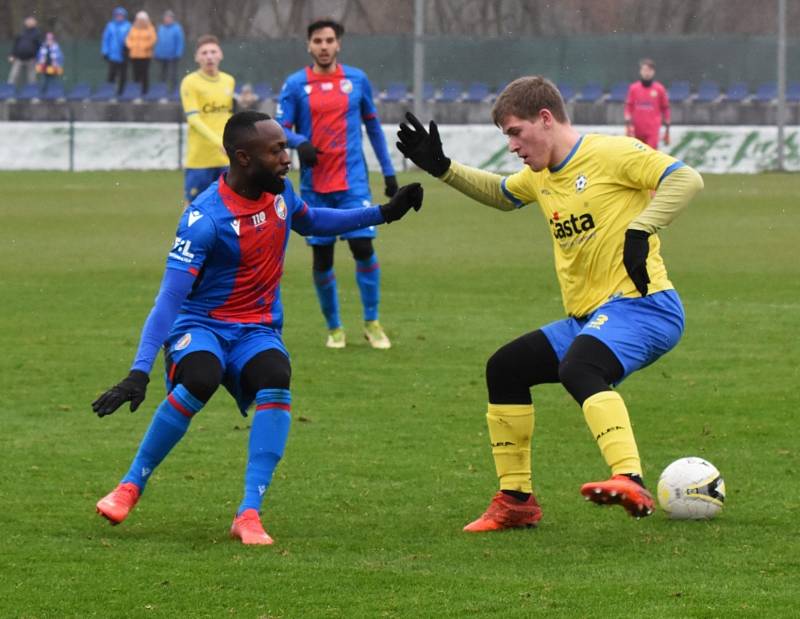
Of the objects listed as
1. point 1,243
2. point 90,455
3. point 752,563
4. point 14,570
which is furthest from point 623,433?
point 1,243

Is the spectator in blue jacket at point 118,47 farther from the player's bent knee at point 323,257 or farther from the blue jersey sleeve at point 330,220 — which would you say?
the blue jersey sleeve at point 330,220

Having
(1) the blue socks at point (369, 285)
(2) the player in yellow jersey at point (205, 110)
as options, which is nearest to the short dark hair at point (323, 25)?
(1) the blue socks at point (369, 285)

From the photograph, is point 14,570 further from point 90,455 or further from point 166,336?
point 90,455

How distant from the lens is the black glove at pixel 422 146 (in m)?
6.88

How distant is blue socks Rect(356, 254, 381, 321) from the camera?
1214cm

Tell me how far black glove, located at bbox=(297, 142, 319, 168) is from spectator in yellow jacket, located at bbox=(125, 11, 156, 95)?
30623 mm

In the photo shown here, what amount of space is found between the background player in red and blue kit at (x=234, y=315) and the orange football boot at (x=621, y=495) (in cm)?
132

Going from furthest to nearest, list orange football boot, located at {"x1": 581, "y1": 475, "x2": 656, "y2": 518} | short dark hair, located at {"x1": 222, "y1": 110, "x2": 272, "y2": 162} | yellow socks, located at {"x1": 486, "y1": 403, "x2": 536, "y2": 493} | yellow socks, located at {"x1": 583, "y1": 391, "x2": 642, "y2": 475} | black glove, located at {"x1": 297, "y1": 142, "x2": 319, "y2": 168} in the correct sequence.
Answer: black glove, located at {"x1": 297, "y1": 142, "x2": 319, "y2": 168}
yellow socks, located at {"x1": 486, "y1": 403, "x2": 536, "y2": 493}
short dark hair, located at {"x1": 222, "y1": 110, "x2": 272, "y2": 162}
yellow socks, located at {"x1": 583, "y1": 391, "x2": 642, "y2": 475}
orange football boot, located at {"x1": 581, "y1": 475, "x2": 656, "y2": 518}

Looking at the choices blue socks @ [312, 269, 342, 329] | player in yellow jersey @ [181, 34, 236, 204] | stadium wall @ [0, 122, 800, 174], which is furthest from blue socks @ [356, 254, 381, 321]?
Result: stadium wall @ [0, 122, 800, 174]

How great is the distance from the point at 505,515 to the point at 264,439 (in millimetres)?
990

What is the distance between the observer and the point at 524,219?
24594 millimetres

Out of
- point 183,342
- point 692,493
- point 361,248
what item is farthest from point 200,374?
point 361,248

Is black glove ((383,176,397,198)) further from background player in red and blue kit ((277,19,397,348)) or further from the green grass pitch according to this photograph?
the green grass pitch

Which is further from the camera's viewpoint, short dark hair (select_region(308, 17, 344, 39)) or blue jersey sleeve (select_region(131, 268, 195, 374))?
short dark hair (select_region(308, 17, 344, 39))
